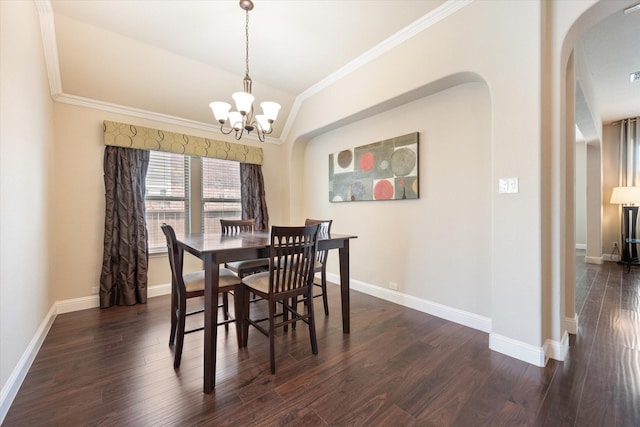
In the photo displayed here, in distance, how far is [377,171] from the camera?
3.33 metres

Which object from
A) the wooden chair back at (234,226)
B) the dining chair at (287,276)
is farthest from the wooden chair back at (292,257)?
the wooden chair back at (234,226)

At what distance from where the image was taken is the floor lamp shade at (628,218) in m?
4.78

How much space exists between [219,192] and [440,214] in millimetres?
3156

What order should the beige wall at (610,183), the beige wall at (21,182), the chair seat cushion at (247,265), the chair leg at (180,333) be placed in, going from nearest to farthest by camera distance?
the beige wall at (21,182)
the chair leg at (180,333)
the chair seat cushion at (247,265)
the beige wall at (610,183)

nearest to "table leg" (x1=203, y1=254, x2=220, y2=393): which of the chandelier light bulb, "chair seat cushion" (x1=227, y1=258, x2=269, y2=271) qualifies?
"chair seat cushion" (x1=227, y1=258, x2=269, y2=271)

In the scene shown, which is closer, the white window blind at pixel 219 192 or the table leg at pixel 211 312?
the table leg at pixel 211 312

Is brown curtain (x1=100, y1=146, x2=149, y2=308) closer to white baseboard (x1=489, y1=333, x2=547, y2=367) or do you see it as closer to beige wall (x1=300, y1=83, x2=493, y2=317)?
beige wall (x1=300, y1=83, x2=493, y2=317)

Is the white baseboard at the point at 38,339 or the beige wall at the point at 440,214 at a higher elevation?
the beige wall at the point at 440,214

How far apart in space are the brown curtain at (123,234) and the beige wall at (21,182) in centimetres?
57

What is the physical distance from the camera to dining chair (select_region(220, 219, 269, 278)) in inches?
105

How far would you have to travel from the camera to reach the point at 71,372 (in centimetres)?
184

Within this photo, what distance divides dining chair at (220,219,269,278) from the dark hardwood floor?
0.60m

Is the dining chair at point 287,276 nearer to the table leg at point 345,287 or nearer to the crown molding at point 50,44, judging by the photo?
the table leg at point 345,287

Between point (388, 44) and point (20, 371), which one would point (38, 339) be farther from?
point (388, 44)
